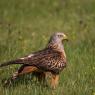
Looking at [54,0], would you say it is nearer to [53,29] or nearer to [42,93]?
[53,29]

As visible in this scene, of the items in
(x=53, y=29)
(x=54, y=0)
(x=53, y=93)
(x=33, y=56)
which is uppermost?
(x=54, y=0)

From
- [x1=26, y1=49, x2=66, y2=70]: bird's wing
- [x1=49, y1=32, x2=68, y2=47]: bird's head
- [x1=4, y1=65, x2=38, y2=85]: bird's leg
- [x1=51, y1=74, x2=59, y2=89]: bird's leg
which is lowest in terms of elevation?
[x1=51, y1=74, x2=59, y2=89]: bird's leg

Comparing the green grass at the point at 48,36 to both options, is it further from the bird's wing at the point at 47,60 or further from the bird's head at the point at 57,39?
the bird's head at the point at 57,39

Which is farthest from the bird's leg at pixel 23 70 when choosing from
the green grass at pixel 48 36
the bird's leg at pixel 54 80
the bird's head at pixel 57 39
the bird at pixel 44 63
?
the bird's head at pixel 57 39

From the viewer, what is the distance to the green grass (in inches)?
349

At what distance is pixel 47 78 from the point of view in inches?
358

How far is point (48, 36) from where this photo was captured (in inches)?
567

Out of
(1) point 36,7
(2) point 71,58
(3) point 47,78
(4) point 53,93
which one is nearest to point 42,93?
(4) point 53,93

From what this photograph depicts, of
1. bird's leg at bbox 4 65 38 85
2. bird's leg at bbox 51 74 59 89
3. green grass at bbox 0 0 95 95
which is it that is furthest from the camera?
bird's leg at bbox 51 74 59 89

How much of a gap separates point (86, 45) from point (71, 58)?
4.81ft

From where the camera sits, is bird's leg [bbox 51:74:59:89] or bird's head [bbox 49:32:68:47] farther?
bird's head [bbox 49:32:68:47]

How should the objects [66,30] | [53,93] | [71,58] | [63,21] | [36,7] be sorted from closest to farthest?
[53,93], [71,58], [66,30], [63,21], [36,7]

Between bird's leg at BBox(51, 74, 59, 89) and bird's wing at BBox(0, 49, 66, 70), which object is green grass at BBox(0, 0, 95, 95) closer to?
bird's leg at BBox(51, 74, 59, 89)

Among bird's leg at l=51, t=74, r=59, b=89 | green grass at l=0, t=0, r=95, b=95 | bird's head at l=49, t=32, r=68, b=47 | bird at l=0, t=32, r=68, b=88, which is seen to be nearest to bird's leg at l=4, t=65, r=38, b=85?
bird at l=0, t=32, r=68, b=88
